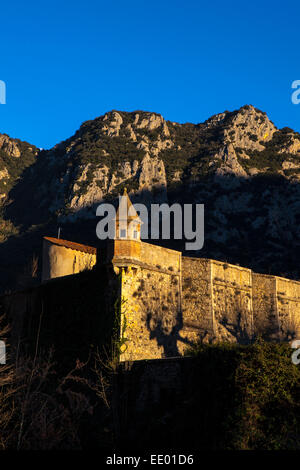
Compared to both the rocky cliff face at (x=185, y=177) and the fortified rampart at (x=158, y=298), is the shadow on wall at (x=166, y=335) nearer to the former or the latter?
the fortified rampart at (x=158, y=298)

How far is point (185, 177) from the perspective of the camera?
8325cm

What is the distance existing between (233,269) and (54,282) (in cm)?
1145

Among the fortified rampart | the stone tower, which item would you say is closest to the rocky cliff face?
the fortified rampart

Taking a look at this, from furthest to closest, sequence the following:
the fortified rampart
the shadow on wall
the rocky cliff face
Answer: the rocky cliff face → the shadow on wall → the fortified rampart

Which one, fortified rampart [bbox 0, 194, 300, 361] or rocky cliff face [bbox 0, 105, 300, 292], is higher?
rocky cliff face [bbox 0, 105, 300, 292]

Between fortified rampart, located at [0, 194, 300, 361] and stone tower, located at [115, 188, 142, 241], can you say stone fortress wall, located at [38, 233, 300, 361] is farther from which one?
stone tower, located at [115, 188, 142, 241]

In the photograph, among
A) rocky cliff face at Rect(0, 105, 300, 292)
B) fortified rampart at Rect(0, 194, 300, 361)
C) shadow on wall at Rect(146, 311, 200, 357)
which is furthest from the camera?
rocky cliff face at Rect(0, 105, 300, 292)

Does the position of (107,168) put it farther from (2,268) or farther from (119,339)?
(119,339)

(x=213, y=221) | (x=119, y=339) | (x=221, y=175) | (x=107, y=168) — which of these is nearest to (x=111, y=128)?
(x=107, y=168)

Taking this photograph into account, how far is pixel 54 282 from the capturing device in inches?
1250

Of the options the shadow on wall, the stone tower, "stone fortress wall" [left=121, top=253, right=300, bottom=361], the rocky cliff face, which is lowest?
the shadow on wall

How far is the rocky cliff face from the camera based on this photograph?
71.3m

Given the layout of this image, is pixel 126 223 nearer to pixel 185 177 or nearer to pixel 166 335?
pixel 166 335

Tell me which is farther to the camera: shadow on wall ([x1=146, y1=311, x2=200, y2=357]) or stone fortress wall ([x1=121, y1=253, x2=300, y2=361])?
shadow on wall ([x1=146, y1=311, x2=200, y2=357])
